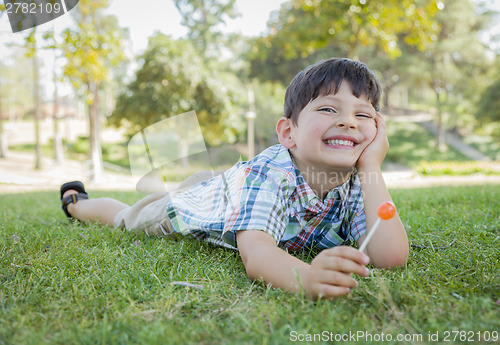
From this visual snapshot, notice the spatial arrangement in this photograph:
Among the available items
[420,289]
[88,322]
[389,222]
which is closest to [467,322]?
[420,289]

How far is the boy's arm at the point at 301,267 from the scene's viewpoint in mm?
1346

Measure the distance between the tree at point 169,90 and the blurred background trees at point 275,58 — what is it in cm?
5

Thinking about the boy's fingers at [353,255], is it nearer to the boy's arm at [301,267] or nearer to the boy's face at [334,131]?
the boy's arm at [301,267]

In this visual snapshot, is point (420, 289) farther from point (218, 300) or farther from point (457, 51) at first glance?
point (457, 51)

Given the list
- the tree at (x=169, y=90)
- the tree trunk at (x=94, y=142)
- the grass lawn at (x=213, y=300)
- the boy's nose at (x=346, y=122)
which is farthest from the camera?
A: the tree at (x=169, y=90)

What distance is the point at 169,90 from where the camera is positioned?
63.4 feet

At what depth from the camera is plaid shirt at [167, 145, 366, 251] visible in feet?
5.67

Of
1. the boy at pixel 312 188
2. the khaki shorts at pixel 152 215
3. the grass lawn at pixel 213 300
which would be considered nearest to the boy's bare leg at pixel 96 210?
the khaki shorts at pixel 152 215

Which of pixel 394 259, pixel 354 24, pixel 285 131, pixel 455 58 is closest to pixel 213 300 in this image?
pixel 394 259

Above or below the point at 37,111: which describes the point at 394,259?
below

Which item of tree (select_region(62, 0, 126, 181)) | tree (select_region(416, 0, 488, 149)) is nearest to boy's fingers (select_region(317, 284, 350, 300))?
tree (select_region(62, 0, 126, 181))

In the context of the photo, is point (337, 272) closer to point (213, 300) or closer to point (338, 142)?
point (213, 300)

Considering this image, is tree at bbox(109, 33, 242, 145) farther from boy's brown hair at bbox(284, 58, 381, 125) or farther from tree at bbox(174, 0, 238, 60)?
boy's brown hair at bbox(284, 58, 381, 125)

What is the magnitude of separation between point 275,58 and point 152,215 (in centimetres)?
2181
